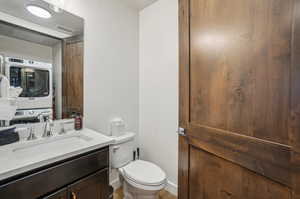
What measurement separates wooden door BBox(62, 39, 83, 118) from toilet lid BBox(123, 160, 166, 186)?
2.53 feet

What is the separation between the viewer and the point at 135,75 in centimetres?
204

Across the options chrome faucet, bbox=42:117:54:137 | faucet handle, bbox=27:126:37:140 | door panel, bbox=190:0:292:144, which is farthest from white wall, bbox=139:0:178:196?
faucet handle, bbox=27:126:37:140

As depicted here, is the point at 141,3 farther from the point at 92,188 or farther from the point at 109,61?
the point at 92,188

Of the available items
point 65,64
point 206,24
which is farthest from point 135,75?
point 206,24

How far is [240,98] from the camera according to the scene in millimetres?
833

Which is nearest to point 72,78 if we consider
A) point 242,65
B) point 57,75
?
point 57,75

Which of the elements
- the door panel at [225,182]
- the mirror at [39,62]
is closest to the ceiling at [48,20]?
the mirror at [39,62]

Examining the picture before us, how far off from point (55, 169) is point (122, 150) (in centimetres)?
74

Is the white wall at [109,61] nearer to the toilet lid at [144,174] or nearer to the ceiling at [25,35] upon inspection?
the ceiling at [25,35]

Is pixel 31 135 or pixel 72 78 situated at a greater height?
pixel 72 78

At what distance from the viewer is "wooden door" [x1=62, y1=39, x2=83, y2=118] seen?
143cm

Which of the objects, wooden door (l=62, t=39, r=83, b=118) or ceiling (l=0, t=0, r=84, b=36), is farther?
wooden door (l=62, t=39, r=83, b=118)

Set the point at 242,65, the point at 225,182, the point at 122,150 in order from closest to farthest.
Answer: the point at 242,65
the point at 225,182
the point at 122,150

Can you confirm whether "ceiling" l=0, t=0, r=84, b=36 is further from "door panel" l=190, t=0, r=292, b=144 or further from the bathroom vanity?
"door panel" l=190, t=0, r=292, b=144
